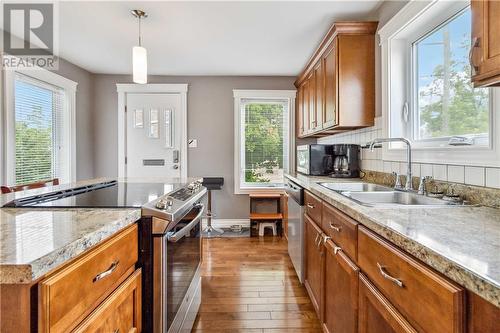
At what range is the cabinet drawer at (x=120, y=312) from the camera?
80 centimetres

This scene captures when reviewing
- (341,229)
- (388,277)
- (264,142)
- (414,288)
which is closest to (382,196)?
(341,229)

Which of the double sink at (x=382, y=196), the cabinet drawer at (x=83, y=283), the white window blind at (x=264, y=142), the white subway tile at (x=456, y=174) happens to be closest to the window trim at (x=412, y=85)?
the white subway tile at (x=456, y=174)

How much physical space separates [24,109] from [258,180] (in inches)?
116

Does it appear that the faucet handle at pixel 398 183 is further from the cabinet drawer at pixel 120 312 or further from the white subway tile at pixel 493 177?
the cabinet drawer at pixel 120 312

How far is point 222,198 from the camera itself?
4289 millimetres

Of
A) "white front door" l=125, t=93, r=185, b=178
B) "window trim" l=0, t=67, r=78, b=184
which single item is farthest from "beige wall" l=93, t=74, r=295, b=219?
"window trim" l=0, t=67, r=78, b=184

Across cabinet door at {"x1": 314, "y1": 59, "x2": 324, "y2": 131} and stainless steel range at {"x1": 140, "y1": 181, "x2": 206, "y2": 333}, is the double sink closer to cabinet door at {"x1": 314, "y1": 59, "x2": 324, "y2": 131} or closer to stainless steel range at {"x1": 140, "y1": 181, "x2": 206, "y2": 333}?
stainless steel range at {"x1": 140, "y1": 181, "x2": 206, "y2": 333}

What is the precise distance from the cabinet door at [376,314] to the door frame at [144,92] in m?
3.38

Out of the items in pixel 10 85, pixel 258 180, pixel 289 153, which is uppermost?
pixel 10 85

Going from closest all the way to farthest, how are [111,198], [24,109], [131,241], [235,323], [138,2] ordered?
[131,241] → [111,198] → [235,323] → [138,2] → [24,109]

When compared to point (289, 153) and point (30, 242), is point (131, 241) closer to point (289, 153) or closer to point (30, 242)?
point (30, 242)

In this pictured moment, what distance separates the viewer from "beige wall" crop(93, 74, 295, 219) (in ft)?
13.8

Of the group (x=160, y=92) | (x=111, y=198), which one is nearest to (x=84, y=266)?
(x=111, y=198)

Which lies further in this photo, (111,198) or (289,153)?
(289,153)
